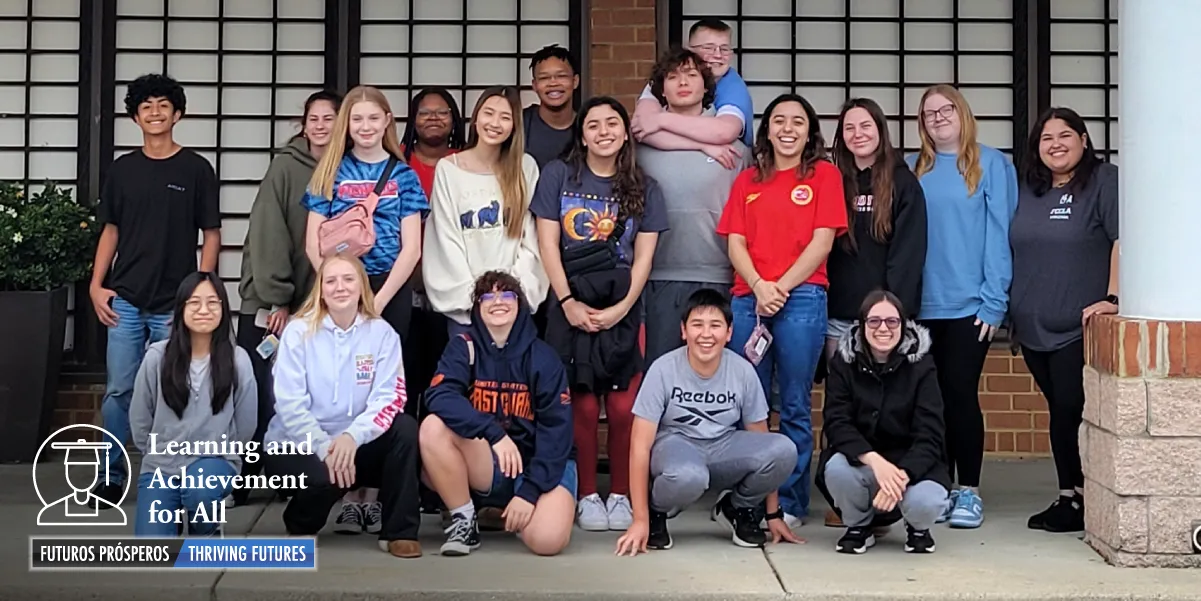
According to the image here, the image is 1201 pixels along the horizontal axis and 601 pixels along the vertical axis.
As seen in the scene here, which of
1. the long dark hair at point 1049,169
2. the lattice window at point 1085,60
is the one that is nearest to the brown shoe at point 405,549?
the long dark hair at point 1049,169

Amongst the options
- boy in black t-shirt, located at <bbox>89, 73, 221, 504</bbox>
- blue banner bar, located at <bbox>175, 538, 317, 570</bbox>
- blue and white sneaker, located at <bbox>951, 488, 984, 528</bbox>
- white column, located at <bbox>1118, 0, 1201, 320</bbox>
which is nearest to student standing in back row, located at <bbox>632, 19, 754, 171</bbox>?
white column, located at <bbox>1118, 0, 1201, 320</bbox>

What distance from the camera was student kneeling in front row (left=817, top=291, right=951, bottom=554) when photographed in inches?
226

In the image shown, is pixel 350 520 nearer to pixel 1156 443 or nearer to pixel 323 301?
pixel 323 301

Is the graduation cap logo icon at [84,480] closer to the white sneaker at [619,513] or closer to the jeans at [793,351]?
the white sneaker at [619,513]

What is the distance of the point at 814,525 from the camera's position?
21.0 feet

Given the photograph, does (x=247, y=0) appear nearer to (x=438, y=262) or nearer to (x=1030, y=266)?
(x=438, y=262)

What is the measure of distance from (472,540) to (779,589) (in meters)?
1.31

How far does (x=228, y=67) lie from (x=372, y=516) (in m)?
3.45

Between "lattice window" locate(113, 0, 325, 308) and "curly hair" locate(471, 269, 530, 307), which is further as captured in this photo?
"lattice window" locate(113, 0, 325, 308)

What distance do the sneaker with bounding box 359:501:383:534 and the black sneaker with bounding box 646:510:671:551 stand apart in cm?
121

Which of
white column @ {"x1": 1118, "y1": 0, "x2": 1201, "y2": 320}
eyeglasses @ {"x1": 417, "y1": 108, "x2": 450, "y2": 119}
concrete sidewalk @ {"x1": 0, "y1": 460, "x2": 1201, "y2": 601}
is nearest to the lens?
concrete sidewalk @ {"x1": 0, "y1": 460, "x2": 1201, "y2": 601}

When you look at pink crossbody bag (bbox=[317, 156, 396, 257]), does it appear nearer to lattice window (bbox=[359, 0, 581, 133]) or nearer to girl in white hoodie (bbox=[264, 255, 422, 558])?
girl in white hoodie (bbox=[264, 255, 422, 558])

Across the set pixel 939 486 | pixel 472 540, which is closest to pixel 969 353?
pixel 939 486

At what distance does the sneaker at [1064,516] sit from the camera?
6.25 metres
